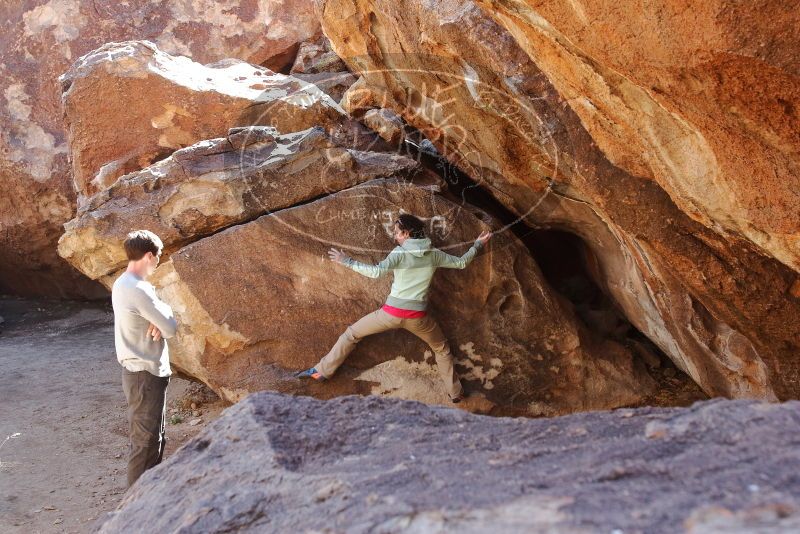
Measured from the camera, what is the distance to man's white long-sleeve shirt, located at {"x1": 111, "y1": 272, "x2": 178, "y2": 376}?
3232mm

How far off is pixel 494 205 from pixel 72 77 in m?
3.68

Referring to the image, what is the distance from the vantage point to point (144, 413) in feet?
11.1

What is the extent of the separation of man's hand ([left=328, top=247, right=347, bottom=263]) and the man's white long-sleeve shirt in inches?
55.6

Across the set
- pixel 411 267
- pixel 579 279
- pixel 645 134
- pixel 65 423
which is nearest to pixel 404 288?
pixel 411 267

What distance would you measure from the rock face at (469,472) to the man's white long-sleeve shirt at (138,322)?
1185mm

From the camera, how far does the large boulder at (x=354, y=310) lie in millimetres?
4801

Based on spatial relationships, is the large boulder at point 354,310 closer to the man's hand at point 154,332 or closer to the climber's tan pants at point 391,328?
the climber's tan pants at point 391,328

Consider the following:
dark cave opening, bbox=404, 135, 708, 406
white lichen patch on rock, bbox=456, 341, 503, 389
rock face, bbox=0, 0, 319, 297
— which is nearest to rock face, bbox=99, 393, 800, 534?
white lichen patch on rock, bbox=456, 341, 503, 389

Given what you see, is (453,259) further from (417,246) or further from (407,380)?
(407,380)

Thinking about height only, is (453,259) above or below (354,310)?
above

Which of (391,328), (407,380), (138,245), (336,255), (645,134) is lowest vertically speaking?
(407,380)

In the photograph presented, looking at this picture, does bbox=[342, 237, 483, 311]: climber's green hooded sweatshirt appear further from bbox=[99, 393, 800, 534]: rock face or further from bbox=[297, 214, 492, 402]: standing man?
bbox=[99, 393, 800, 534]: rock face

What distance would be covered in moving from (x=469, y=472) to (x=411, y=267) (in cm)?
292

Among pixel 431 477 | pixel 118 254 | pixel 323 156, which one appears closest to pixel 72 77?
pixel 118 254
